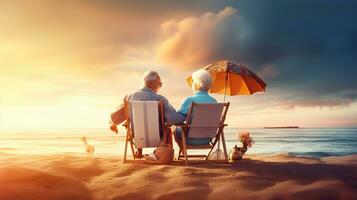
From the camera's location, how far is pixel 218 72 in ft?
33.3

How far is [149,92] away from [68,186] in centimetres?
264

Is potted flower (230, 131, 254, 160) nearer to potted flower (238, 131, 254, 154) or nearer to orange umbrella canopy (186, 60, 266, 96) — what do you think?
potted flower (238, 131, 254, 154)

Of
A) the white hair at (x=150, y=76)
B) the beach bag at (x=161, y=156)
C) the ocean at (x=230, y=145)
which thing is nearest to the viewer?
the beach bag at (x=161, y=156)

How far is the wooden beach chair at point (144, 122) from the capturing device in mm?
7965

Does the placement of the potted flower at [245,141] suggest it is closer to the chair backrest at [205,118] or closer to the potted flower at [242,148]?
the potted flower at [242,148]

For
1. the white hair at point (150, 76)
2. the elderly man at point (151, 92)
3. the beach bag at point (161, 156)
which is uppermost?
the white hair at point (150, 76)

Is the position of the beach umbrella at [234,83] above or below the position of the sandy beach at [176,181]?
above

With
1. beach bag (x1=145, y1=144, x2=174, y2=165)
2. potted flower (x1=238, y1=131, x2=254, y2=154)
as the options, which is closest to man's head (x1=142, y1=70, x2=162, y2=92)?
beach bag (x1=145, y1=144, x2=174, y2=165)

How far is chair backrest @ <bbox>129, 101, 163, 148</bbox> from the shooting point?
7.96m

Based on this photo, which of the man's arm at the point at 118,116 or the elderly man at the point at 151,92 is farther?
the man's arm at the point at 118,116

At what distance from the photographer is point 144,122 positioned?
8.04 m

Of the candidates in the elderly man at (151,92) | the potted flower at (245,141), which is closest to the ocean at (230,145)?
the potted flower at (245,141)

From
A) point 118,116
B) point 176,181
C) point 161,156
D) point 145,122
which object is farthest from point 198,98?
point 176,181

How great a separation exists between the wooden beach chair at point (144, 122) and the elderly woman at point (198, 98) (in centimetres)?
39
